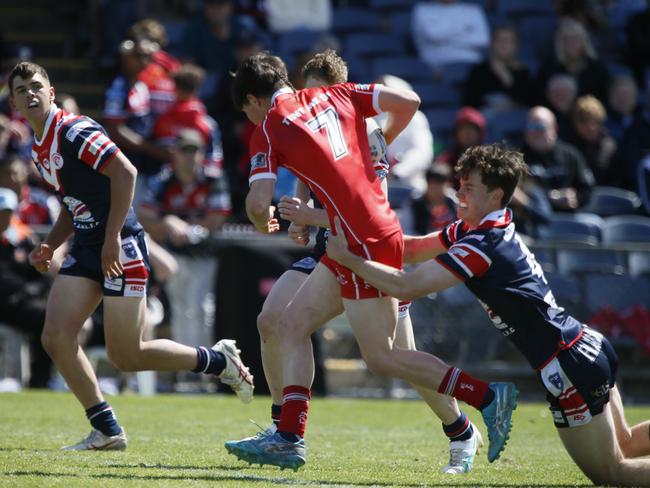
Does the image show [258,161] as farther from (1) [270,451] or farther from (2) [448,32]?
(2) [448,32]

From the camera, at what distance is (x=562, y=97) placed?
1412cm

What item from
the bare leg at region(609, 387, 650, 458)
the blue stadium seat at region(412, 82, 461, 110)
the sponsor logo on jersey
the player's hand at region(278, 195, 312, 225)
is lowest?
the bare leg at region(609, 387, 650, 458)

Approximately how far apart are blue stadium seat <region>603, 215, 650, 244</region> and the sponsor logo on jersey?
755 cm

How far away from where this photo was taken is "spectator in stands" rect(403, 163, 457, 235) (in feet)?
38.7

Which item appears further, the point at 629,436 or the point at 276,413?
the point at 276,413

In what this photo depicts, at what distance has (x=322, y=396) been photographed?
11.5 metres

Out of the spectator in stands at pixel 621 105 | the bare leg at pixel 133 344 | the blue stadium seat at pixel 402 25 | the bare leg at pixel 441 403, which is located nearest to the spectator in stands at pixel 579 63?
the spectator in stands at pixel 621 105

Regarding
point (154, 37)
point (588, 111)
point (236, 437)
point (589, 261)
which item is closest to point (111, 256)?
point (236, 437)

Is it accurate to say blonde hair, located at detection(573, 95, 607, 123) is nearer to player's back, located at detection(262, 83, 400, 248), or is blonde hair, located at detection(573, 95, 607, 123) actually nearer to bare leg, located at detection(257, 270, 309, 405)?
bare leg, located at detection(257, 270, 309, 405)

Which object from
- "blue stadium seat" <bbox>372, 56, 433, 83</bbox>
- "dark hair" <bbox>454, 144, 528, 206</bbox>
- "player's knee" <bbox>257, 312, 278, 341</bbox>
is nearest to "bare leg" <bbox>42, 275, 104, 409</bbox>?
"player's knee" <bbox>257, 312, 278, 341</bbox>

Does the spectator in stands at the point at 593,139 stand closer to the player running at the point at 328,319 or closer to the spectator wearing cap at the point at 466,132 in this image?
the spectator wearing cap at the point at 466,132

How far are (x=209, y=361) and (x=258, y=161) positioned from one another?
1723 millimetres

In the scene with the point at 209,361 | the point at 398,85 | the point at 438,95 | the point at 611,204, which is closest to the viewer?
the point at 209,361

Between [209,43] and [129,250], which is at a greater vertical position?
[209,43]
